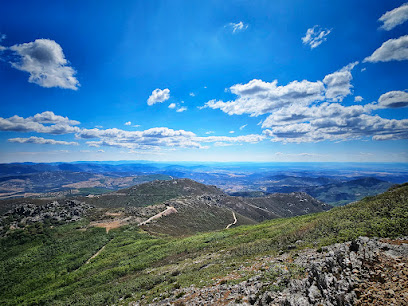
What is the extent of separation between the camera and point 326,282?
12.4m

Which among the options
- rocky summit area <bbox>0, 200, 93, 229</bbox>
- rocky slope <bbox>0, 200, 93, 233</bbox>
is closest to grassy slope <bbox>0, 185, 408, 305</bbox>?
rocky slope <bbox>0, 200, 93, 233</bbox>

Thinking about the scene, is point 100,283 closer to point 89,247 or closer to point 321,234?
point 89,247

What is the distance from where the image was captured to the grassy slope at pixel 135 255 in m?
24.0

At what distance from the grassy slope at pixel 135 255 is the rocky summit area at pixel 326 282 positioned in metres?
3.30

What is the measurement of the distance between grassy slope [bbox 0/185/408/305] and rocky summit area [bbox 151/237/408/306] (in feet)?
10.8

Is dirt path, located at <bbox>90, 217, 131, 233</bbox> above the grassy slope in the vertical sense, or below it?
below

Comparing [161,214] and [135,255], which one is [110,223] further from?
[135,255]

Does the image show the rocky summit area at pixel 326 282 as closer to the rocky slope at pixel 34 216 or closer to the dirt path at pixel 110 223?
the dirt path at pixel 110 223

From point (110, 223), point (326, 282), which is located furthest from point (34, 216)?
point (326, 282)

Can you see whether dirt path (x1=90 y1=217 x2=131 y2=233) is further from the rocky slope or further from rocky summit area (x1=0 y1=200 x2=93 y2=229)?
rocky summit area (x1=0 y1=200 x2=93 y2=229)

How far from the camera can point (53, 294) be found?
31.8 m

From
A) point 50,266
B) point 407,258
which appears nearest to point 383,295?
point 407,258

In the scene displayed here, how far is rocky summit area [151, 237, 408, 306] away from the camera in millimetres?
10771

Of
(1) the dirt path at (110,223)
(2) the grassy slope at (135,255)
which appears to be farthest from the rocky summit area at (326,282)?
(1) the dirt path at (110,223)
